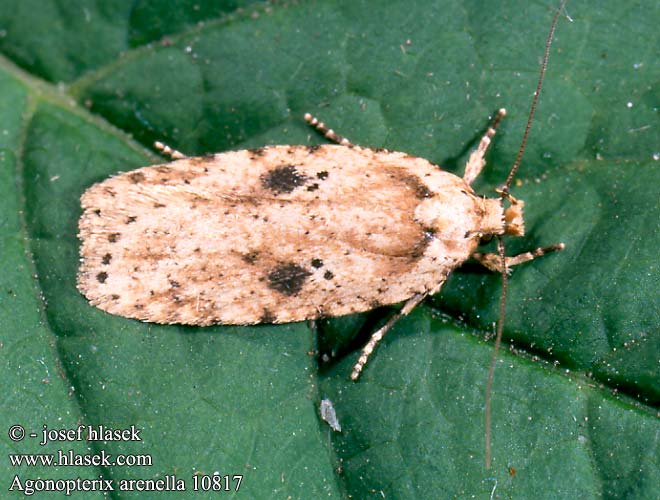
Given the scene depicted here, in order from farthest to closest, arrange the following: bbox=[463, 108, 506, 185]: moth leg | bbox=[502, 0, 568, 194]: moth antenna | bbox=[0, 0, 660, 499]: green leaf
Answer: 1. bbox=[463, 108, 506, 185]: moth leg
2. bbox=[502, 0, 568, 194]: moth antenna
3. bbox=[0, 0, 660, 499]: green leaf

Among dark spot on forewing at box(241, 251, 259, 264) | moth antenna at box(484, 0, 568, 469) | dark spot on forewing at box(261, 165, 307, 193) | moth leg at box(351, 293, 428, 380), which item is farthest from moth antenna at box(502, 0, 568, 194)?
dark spot on forewing at box(241, 251, 259, 264)

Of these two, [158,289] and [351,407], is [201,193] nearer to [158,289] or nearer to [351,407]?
[158,289]

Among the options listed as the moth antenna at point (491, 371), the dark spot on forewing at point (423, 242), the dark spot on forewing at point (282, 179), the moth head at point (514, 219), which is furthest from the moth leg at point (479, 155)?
the dark spot on forewing at point (282, 179)

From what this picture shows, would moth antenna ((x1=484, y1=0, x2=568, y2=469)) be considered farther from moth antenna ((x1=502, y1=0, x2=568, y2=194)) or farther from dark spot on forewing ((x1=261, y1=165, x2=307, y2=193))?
dark spot on forewing ((x1=261, y1=165, x2=307, y2=193))

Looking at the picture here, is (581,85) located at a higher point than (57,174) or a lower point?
higher

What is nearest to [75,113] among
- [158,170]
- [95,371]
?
[158,170]

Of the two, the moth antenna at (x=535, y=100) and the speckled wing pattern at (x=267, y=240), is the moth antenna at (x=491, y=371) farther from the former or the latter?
the moth antenna at (x=535, y=100)
